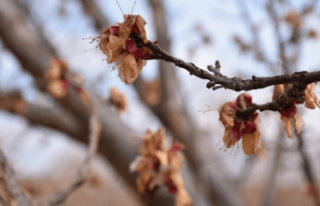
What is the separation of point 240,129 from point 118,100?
2.71ft

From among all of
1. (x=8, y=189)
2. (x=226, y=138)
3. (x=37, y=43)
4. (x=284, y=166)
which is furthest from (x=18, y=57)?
(x=284, y=166)

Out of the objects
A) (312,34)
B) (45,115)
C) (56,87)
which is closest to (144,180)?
(56,87)

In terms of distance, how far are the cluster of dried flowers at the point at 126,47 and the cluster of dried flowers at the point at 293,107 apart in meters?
0.27

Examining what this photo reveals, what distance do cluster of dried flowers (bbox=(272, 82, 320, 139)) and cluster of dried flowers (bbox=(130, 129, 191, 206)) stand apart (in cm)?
39

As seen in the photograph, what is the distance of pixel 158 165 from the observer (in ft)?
2.93

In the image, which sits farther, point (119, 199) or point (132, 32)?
point (119, 199)

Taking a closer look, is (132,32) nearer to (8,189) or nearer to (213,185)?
(8,189)

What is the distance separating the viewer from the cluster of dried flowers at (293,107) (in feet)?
1.71

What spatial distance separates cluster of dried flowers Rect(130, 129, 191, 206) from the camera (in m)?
0.87

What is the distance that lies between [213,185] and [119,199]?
656 cm

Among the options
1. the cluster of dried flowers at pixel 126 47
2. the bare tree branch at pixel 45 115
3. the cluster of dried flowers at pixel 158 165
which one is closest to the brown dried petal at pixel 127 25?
the cluster of dried flowers at pixel 126 47

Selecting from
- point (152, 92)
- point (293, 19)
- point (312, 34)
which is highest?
point (312, 34)

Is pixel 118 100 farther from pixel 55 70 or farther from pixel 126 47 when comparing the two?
pixel 126 47

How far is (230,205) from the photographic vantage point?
215cm
